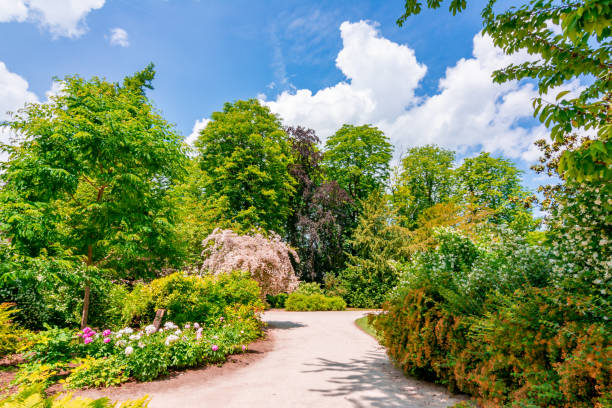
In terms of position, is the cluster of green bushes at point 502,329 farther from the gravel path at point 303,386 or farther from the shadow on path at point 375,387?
the gravel path at point 303,386

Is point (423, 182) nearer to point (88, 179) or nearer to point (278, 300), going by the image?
point (278, 300)

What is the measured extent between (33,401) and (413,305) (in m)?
5.02

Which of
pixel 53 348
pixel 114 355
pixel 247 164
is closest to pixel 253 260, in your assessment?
pixel 114 355

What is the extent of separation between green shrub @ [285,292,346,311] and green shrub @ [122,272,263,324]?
884cm

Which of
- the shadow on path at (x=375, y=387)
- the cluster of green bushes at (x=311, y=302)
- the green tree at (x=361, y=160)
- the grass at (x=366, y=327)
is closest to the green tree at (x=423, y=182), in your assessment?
the green tree at (x=361, y=160)

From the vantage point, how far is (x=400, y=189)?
2552 cm

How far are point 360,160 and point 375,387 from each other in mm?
21319

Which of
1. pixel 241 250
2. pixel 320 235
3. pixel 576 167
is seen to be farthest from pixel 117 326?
pixel 320 235

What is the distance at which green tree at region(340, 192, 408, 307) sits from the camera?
750 inches

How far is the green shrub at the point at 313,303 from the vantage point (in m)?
17.4

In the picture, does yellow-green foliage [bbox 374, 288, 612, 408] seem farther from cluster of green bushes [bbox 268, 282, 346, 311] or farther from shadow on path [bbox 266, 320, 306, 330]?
cluster of green bushes [bbox 268, 282, 346, 311]

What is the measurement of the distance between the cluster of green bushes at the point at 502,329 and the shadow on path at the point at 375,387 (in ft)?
1.00

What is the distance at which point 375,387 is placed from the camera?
16.2 feet

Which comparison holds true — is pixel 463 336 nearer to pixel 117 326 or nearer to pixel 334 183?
pixel 117 326
